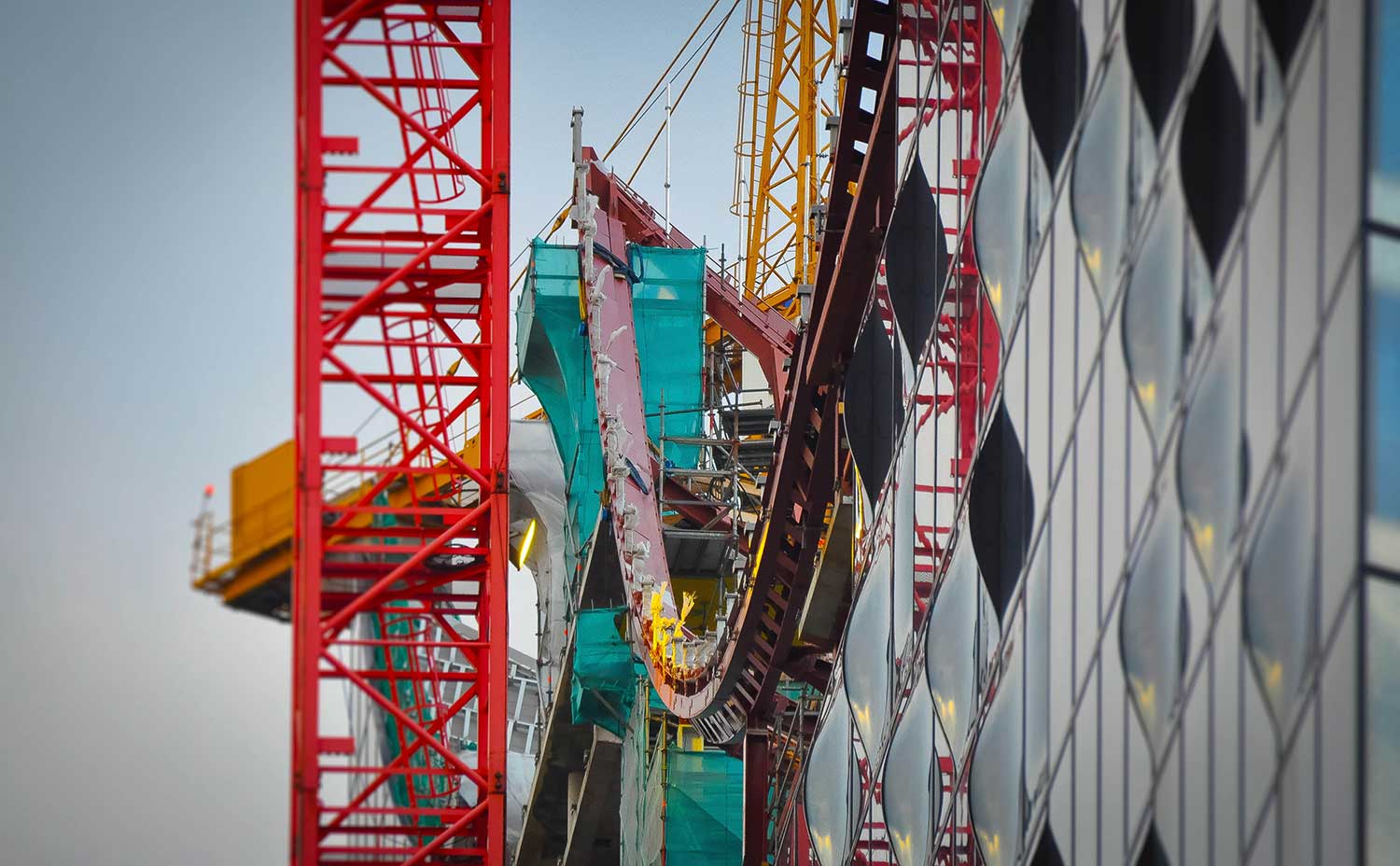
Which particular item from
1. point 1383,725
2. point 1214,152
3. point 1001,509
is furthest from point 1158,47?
point 1383,725

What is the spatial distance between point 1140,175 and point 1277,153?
2.75 meters

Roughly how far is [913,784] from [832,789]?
3659 millimetres

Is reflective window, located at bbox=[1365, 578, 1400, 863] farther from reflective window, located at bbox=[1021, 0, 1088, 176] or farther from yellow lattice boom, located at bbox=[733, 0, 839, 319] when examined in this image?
yellow lattice boom, located at bbox=[733, 0, 839, 319]

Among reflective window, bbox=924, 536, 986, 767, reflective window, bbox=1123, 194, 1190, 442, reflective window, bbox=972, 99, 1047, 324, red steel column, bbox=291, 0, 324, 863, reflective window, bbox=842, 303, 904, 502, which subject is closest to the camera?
reflective window, bbox=1123, 194, 1190, 442

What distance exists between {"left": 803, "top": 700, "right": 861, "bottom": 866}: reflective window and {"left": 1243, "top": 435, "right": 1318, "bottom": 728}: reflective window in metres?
12.2

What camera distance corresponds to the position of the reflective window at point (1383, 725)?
11391 mm

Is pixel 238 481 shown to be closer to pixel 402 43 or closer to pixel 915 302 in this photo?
pixel 402 43

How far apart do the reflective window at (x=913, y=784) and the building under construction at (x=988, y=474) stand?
6 centimetres

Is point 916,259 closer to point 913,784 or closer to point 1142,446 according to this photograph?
point 913,784

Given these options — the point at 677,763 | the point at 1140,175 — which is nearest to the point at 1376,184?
the point at 1140,175

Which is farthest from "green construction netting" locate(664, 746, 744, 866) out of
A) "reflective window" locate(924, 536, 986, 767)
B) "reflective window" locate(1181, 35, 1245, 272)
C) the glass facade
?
"reflective window" locate(1181, 35, 1245, 272)

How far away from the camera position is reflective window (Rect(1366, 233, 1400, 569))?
1160 cm

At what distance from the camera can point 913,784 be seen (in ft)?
72.6

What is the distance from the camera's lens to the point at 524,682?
214ft
